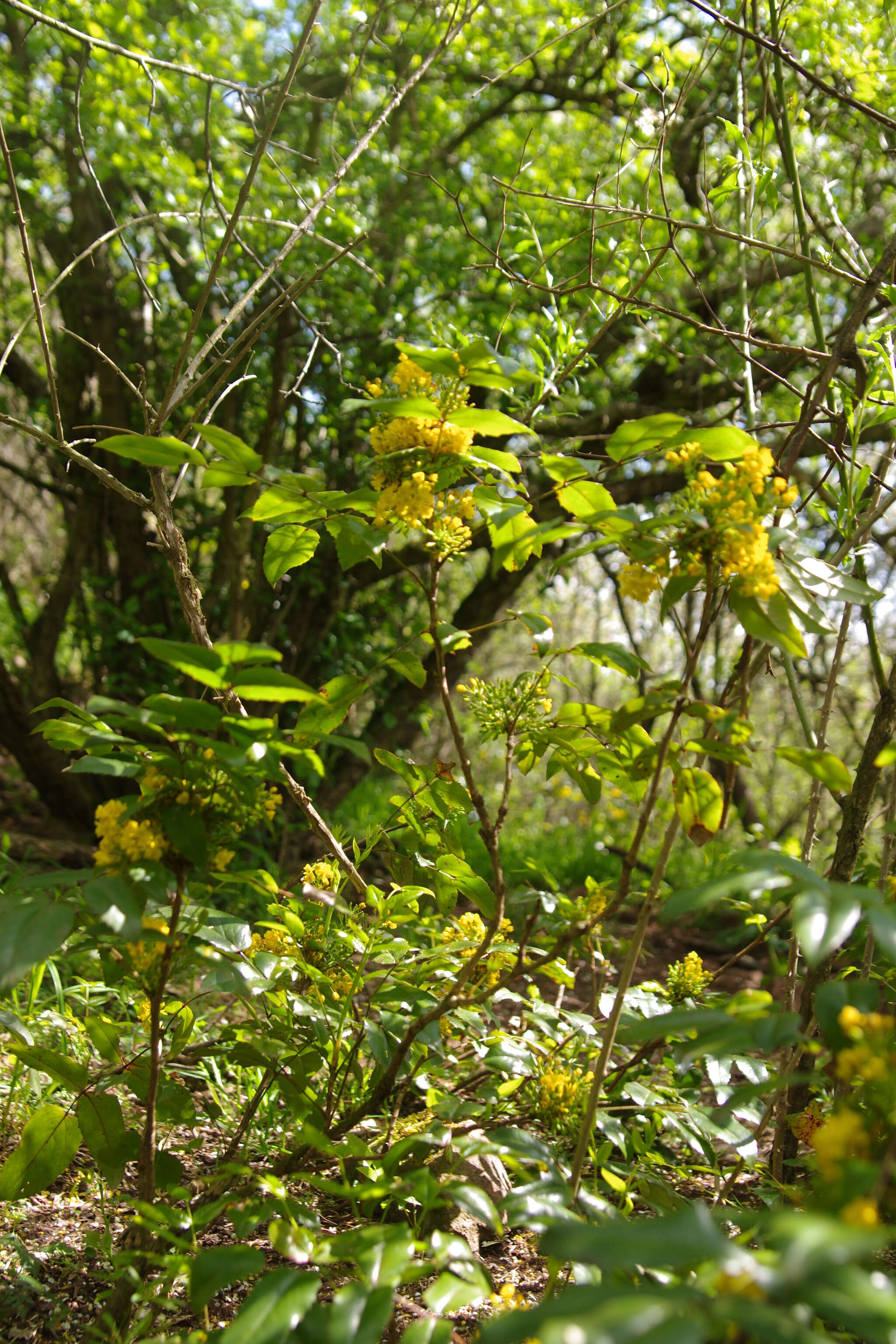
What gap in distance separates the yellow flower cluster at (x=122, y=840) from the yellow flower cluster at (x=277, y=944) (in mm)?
468

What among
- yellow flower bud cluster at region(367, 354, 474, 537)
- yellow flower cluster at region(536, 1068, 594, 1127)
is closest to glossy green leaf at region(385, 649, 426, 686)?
yellow flower bud cluster at region(367, 354, 474, 537)

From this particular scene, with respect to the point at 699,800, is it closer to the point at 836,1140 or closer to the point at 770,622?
the point at 770,622

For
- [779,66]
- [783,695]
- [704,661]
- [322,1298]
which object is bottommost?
[322,1298]

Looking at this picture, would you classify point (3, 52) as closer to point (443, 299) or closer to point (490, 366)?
point (443, 299)

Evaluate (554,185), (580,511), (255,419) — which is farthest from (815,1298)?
(554,185)

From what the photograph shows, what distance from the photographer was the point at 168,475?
411 cm

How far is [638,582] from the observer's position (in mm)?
999

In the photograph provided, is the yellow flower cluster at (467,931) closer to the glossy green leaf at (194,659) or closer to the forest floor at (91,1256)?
the forest floor at (91,1256)

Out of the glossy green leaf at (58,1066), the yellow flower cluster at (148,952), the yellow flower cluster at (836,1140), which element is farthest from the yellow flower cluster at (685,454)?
the glossy green leaf at (58,1066)

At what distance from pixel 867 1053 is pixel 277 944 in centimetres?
99

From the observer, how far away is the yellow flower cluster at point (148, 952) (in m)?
0.96

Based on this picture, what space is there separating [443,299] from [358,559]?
11.1 ft

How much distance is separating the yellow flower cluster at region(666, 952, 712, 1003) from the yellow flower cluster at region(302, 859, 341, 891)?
581 mm

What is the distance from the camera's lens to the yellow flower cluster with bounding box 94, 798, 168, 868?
91 cm
